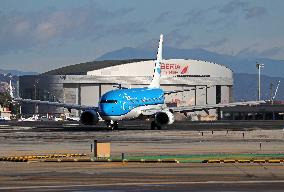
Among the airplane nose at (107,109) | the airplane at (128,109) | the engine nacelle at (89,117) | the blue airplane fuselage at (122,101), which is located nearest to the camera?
the airplane nose at (107,109)

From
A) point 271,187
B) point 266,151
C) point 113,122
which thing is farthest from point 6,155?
point 113,122

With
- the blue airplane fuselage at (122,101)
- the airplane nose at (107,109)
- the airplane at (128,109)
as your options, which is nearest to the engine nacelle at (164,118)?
the airplane at (128,109)

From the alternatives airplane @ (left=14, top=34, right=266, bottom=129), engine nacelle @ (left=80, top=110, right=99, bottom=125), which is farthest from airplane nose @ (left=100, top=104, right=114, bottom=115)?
engine nacelle @ (left=80, top=110, right=99, bottom=125)

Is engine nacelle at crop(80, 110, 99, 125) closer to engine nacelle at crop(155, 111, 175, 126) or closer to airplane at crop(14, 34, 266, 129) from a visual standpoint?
airplane at crop(14, 34, 266, 129)

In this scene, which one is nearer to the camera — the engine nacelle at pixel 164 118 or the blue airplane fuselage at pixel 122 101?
the blue airplane fuselage at pixel 122 101

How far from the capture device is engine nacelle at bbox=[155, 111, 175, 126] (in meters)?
102

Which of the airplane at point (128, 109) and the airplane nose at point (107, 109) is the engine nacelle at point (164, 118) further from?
the airplane nose at point (107, 109)

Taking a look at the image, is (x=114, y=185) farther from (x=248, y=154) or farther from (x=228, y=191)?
(x=248, y=154)

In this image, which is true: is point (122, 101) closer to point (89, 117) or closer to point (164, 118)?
point (164, 118)

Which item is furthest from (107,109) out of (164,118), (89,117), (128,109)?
(164,118)

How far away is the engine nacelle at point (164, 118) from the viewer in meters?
102

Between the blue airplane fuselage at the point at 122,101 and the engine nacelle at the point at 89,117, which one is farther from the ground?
the blue airplane fuselage at the point at 122,101

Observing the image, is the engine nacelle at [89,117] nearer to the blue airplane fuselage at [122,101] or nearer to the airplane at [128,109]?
the airplane at [128,109]

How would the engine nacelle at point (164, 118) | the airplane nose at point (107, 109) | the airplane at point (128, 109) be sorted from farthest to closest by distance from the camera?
1. the engine nacelle at point (164, 118)
2. the airplane at point (128, 109)
3. the airplane nose at point (107, 109)
